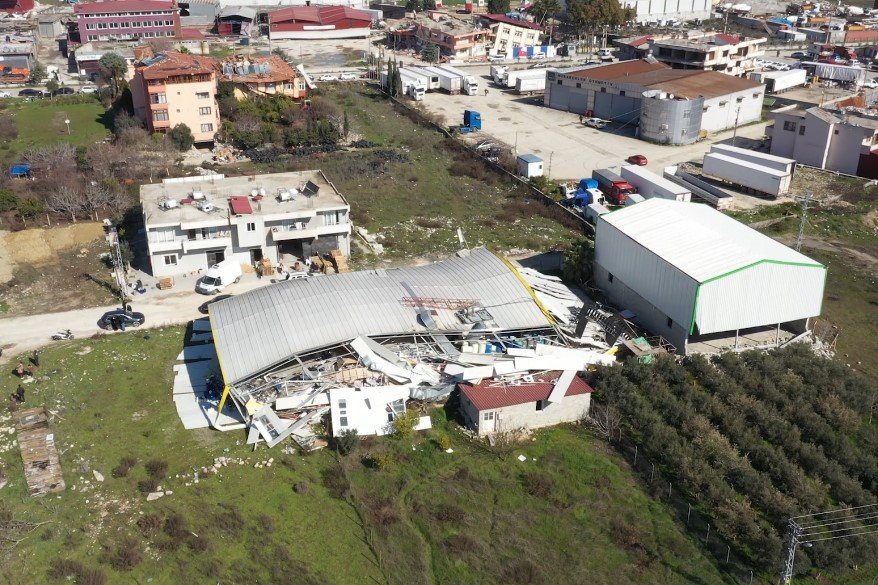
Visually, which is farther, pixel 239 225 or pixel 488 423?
pixel 239 225

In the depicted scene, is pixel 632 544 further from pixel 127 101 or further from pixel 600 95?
pixel 127 101

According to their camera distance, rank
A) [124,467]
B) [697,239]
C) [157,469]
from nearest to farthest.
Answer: [157,469] < [124,467] < [697,239]

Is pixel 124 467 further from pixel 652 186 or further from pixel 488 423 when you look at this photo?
pixel 652 186

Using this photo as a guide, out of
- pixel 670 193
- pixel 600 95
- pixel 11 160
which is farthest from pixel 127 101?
pixel 670 193

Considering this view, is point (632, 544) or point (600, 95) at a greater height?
point (600, 95)

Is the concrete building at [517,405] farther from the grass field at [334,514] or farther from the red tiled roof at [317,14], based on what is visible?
the red tiled roof at [317,14]

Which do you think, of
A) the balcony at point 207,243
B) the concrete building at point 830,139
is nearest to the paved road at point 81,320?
the balcony at point 207,243

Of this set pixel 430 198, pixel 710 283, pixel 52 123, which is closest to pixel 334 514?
pixel 710 283
